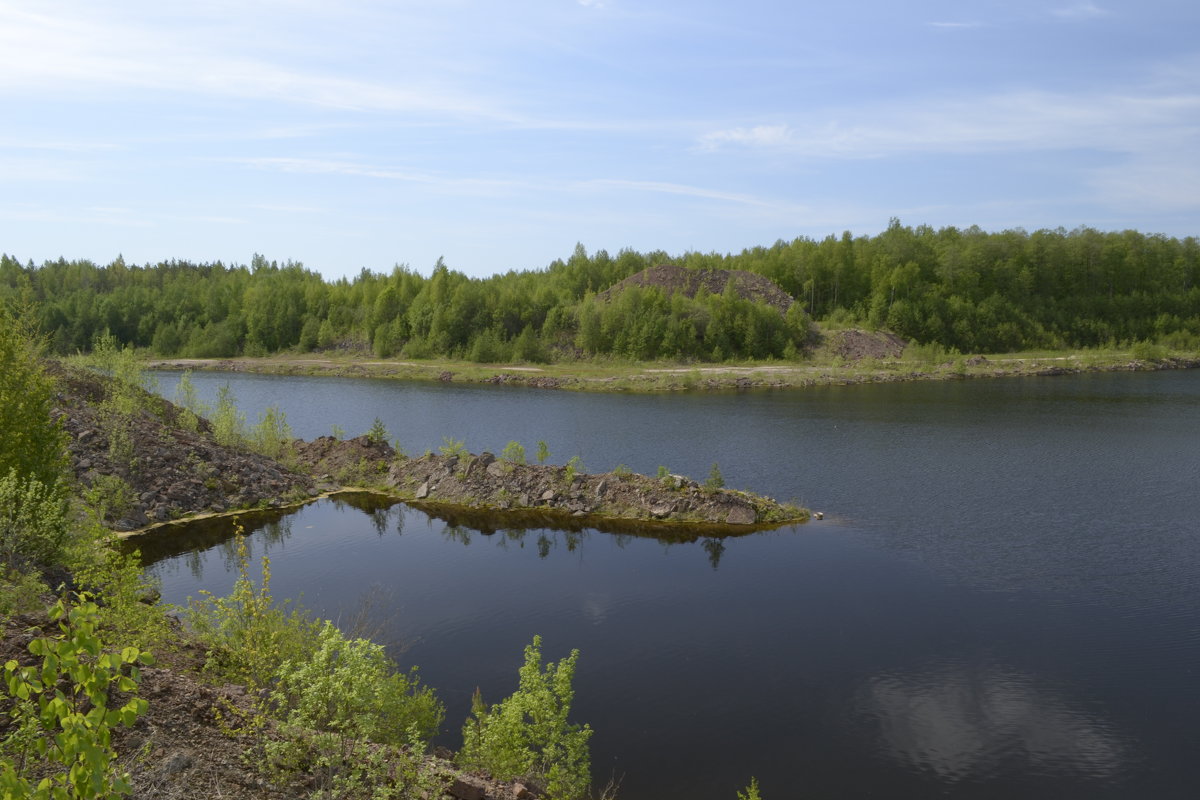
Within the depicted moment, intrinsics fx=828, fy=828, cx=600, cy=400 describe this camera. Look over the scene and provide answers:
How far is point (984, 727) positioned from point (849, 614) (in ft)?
18.3

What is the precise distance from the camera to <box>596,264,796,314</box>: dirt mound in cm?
10881

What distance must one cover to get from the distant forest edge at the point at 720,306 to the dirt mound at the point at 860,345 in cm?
349

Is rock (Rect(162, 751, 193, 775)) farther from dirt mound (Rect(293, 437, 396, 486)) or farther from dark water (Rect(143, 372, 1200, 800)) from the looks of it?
dirt mound (Rect(293, 437, 396, 486))

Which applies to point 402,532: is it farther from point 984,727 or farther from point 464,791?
point 984,727

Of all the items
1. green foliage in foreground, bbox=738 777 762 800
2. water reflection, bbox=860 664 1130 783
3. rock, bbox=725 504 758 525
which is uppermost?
rock, bbox=725 504 758 525

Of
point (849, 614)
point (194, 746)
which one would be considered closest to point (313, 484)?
point (849, 614)

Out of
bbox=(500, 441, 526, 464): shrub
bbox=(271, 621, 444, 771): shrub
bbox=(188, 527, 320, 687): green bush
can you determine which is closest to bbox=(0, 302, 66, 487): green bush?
bbox=(188, 527, 320, 687): green bush

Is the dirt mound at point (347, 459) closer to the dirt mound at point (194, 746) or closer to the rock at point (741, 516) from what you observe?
the rock at point (741, 516)

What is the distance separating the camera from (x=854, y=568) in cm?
2473

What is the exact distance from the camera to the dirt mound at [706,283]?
109 meters

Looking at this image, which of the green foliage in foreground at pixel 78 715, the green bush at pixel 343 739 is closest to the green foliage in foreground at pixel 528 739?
the green bush at pixel 343 739

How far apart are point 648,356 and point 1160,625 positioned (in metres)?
78.8

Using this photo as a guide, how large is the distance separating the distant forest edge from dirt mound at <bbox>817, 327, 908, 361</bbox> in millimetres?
3490

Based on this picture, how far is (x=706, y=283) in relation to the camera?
111000 millimetres
